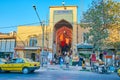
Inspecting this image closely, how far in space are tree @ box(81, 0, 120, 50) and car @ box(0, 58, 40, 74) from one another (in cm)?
950

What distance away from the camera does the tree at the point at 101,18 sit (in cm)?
2795

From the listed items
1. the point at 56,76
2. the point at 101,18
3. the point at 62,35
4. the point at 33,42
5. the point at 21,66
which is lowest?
the point at 56,76

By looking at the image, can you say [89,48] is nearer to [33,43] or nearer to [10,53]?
[33,43]

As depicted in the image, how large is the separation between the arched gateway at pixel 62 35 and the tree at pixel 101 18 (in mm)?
10538

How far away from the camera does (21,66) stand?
21609 mm

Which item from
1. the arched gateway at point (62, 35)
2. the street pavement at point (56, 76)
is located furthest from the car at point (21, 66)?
the arched gateway at point (62, 35)

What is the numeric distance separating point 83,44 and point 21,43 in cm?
1109

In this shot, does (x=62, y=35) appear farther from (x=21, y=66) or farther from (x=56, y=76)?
(x=56, y=76)

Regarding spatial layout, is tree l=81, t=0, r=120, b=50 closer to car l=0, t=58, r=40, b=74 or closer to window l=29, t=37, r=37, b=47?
car l=0, t=58, r=40, b=74

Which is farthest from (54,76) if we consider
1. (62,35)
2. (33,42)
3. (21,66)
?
(62,35)

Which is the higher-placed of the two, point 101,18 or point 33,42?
point 101,18

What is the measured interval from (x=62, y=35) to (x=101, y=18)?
50.3ft

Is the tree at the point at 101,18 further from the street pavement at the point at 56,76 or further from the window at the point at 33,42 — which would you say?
the window at the point at 33,42

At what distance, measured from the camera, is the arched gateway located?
3950cm
